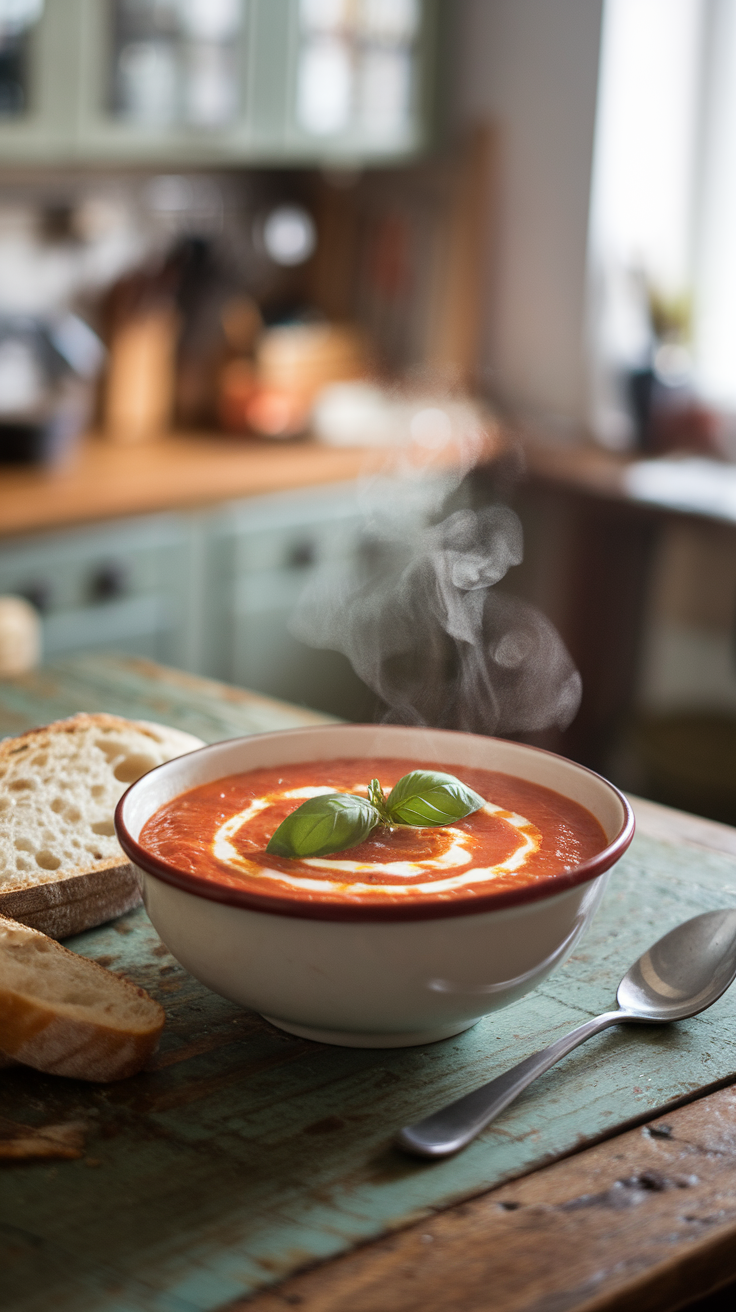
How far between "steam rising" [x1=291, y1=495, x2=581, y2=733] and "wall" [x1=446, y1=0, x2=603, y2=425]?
449mm

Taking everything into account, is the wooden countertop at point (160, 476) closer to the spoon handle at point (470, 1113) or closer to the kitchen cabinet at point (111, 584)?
the kitchen cabinet at point (111, 584)

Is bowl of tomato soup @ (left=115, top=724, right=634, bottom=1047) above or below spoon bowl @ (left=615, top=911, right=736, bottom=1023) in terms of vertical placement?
above

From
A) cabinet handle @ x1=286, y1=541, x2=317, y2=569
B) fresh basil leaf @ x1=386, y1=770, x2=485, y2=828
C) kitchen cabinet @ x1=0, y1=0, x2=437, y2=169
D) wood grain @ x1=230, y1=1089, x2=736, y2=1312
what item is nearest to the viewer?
wood grain @ x1=230, y1=1089, x2=736, y2=1312

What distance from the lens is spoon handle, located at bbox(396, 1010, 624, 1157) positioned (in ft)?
2.59

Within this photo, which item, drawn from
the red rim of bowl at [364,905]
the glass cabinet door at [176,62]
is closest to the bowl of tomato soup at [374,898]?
the red rim of bowl at [364,905]

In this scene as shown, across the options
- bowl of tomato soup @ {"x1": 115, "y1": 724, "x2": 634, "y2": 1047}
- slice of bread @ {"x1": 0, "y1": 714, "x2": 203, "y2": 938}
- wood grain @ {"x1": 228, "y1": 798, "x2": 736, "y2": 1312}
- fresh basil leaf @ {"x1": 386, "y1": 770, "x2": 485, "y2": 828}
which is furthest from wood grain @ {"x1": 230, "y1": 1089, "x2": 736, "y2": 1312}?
slice of bread @ {"x1": 0, "y1": 714, "x2": 203, "y2": 938}

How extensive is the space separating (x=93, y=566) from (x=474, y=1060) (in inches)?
78.9

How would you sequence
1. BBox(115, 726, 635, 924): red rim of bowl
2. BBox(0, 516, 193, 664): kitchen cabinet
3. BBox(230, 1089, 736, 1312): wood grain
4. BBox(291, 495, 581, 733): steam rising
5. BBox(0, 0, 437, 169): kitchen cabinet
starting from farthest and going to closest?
1. BBox(291, 495, 581, 733): steam rising
2. BBox(0, 0, 437, 169): kitchen cabinet
3. BBox(0, 516, 193, 664): kitchen cabinet
4. BBox(115, 726, 635, 924): red rim of bowl
5. BBox(230, 1089, 736, 1312): wood grain

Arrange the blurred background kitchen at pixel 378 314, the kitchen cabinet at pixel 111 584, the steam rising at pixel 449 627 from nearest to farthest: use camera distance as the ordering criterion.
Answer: the kitchen cabinet at pixel 111 584 → the blurred background kitchen at pixel 378 314 → the steam rising at pixel 449 627

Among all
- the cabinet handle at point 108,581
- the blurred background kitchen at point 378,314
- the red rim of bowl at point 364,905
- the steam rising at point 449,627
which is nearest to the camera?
the red rim of bowl at point 364,905

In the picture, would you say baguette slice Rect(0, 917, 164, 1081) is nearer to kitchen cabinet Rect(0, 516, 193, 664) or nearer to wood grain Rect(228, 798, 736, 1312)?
wood grain Rect(228, 798, 736, 1312)

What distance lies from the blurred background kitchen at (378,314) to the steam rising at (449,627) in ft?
0.27

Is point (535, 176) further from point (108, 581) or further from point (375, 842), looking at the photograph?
point (375, 842)

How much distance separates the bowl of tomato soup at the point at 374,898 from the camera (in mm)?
807
